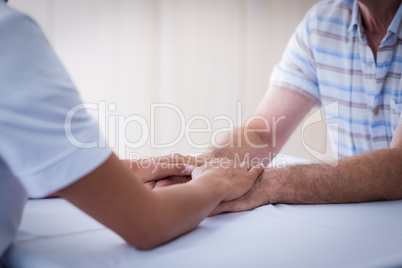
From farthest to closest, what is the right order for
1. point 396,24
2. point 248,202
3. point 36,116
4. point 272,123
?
point 272,123 < point 396,24 < point 248,202 < point 36,116

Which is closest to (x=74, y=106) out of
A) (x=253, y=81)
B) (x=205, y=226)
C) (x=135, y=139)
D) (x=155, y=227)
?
(x=155, y=227)

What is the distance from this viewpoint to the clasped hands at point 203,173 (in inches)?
43.1

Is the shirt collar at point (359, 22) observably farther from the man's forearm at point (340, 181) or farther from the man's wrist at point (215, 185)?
the man's wrist at point (215, 185)

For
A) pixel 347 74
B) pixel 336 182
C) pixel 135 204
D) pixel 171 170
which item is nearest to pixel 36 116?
pixel 135 204

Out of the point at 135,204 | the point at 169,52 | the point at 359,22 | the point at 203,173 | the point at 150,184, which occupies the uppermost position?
the point at 359,22

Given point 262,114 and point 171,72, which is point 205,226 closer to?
point 262,114

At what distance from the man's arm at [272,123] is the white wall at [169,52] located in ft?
5.62

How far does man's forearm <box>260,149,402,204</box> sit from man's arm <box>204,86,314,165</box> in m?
0.49

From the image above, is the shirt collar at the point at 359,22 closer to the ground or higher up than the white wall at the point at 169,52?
higher up

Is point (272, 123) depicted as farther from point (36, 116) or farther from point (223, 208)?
point (36, 116)

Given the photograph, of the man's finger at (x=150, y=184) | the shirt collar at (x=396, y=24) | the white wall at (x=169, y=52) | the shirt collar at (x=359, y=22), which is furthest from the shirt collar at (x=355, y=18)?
the white wall at (x=169, y=52)

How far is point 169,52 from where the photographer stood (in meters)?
3.54

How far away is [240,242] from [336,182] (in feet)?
1.50

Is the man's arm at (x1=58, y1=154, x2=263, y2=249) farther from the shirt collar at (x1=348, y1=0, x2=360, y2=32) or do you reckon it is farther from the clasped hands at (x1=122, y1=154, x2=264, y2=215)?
the shirt collar at (x1=348, y1=0, x2=360, y2=32)
